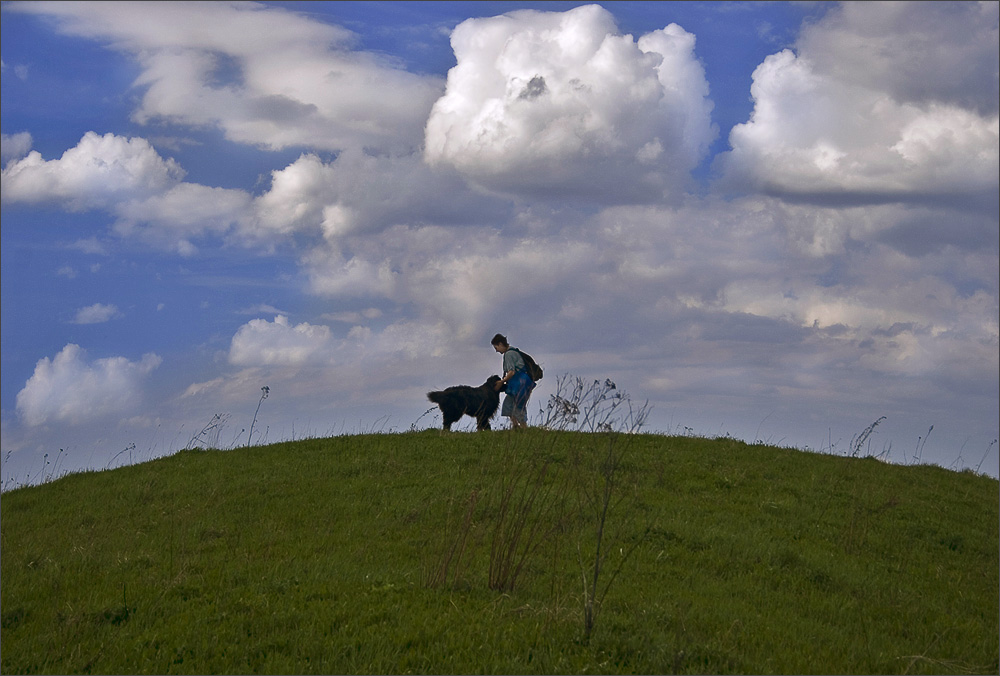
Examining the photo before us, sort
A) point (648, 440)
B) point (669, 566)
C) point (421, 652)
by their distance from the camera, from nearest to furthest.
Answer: point (421, 652) < point (669, 566) < point (648, 440)

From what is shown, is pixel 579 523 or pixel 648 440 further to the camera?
pixel 648 440

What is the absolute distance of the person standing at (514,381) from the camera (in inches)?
698

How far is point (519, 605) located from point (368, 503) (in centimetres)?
550

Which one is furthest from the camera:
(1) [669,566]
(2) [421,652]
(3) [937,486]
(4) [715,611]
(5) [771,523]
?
(3) [937,486]

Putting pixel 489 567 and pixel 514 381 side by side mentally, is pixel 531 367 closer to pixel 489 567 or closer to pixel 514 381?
pixel 514 381

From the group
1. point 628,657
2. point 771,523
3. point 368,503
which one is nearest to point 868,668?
point 628,657

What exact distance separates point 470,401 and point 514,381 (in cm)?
140

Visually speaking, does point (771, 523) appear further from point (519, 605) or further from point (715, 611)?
point (519, 605)

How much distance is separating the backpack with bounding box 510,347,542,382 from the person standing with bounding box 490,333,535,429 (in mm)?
22

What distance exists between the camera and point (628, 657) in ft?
21.8

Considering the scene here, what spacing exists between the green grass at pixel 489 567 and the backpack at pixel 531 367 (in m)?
2.06

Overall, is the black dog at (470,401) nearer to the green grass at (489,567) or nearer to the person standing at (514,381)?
the person standing at (514,381)

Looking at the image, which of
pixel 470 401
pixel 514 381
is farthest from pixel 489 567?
pixel 470 401

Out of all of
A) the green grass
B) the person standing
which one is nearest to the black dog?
the person standing
